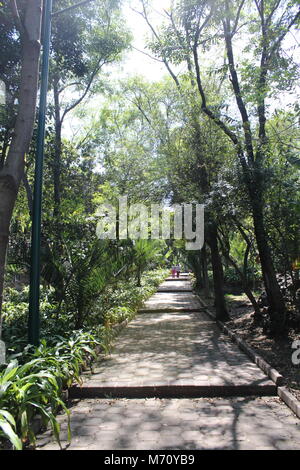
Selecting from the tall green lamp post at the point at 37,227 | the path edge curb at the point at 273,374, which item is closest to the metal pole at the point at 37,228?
the tall green lamp post at the point at 37,227

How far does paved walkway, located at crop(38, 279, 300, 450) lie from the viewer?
154 inches

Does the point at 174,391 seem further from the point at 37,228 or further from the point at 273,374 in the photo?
the point at 37,228

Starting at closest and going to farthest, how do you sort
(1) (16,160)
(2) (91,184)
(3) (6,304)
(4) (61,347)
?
(1) (16,160) → (4) (61,347) → (3) (6,304) → (2) (91,184)

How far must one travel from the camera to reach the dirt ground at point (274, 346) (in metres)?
5.73

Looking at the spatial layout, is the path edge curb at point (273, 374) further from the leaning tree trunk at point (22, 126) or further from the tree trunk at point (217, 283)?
the leaning tree trunk at point (22, 126)

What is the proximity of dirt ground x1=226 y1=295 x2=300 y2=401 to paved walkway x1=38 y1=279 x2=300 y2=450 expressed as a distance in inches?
12.1

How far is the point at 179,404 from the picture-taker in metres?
5.05

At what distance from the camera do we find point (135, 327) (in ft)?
37.3

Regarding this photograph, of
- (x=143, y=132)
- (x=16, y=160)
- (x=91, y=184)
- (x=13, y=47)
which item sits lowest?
(x=16, y=160)

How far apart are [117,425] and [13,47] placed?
7.60 meters

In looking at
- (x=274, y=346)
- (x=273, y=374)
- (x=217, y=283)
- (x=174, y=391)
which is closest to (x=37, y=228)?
(x=174, y=391)

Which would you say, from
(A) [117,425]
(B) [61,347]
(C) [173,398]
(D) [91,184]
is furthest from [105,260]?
(D) [91,184]

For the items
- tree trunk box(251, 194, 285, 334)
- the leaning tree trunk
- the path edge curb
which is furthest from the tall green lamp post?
tree trunk box(251, 194, 285, 334)

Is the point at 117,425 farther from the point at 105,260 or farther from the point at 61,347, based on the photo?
the point at 105,260
